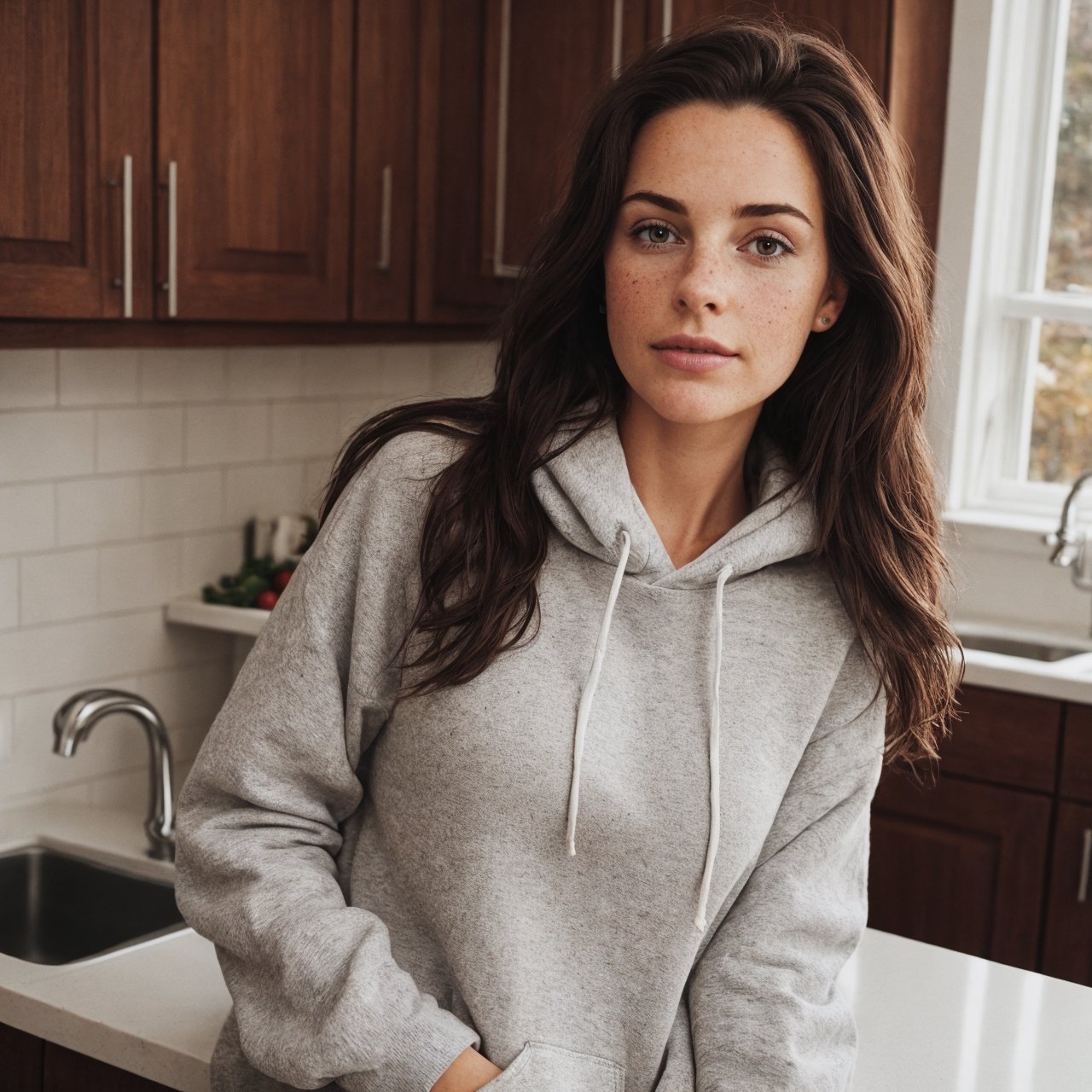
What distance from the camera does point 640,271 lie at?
1275 millimetres

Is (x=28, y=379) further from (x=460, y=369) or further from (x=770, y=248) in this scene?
(x=770, y=248)

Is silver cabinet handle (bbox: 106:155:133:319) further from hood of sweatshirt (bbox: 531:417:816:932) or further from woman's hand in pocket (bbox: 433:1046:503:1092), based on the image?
woman's hand in pocket (bbox: 433:1046:503:1092)

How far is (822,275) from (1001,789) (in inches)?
59.2

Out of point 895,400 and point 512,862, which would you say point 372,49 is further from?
point 512,862

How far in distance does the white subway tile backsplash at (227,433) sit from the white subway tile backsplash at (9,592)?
42 cm

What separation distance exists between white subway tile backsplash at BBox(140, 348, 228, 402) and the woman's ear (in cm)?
159

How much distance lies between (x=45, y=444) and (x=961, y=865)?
172 centimetres

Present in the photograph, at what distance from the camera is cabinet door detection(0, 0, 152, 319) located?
2023mm

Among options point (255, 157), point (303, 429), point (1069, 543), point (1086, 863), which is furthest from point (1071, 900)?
point (255, 157)

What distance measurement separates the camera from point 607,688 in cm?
126

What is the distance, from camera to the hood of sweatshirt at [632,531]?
128cm

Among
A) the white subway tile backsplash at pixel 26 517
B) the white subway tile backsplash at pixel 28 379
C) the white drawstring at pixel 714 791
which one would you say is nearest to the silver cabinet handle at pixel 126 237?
the white subway tile backsplash at pixel 28 379

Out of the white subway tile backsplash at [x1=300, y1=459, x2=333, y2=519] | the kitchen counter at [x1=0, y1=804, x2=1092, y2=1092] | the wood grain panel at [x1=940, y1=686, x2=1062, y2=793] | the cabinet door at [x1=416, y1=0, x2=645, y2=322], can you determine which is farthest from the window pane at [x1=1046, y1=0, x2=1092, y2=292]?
the kitchen counter at [x1=0, y1=804, x2=1092, y2=1092]

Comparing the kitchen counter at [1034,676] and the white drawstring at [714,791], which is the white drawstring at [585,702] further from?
the kitchen counter at [1034,676]
